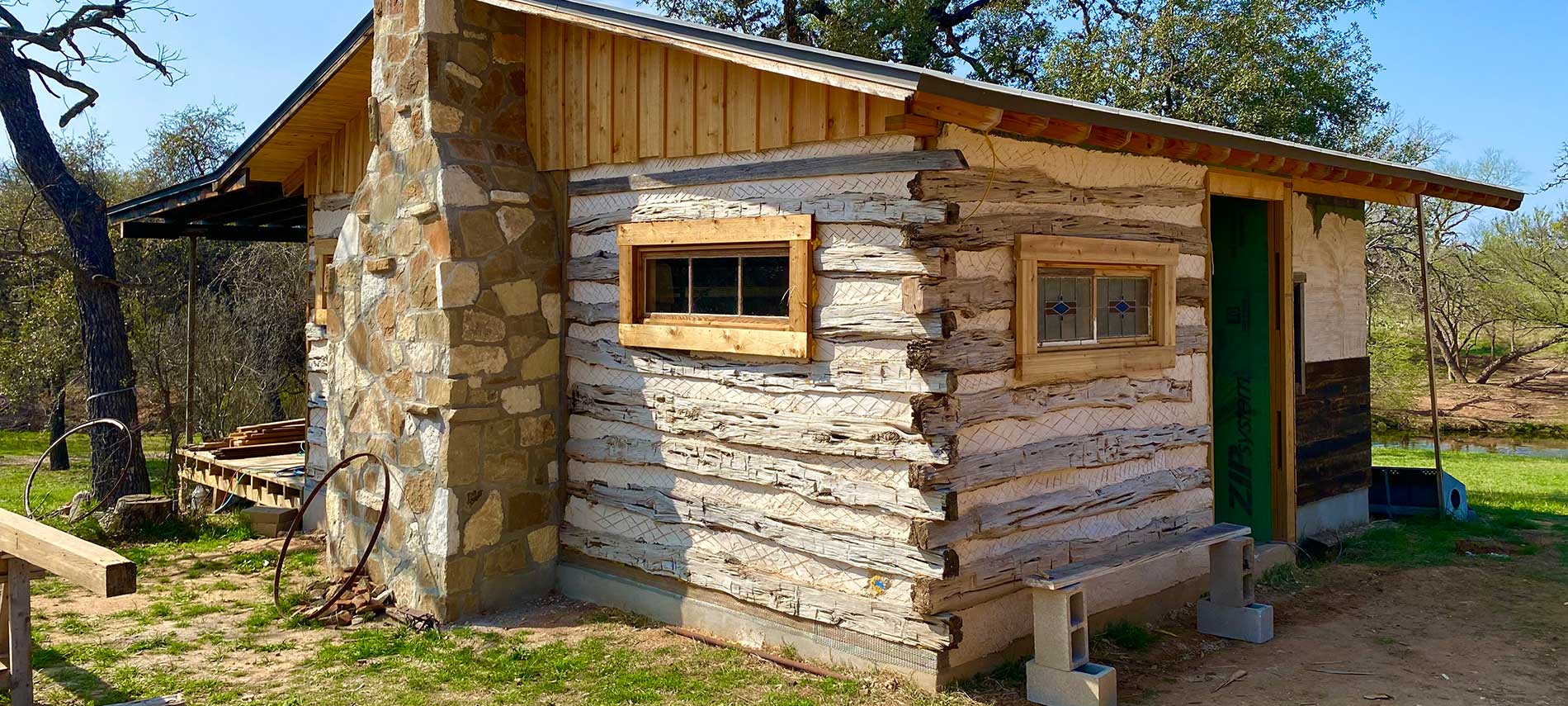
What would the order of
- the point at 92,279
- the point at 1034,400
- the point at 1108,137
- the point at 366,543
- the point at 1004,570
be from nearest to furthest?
1. the point at 1108,137
2. the point at 1004,570
3. the point at 1034,400
4. the point at 366,543
5. the point at 92,279

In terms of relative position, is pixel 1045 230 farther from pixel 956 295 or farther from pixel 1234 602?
pixel 1234 602

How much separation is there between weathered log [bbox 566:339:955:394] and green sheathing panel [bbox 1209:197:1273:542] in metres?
3.86

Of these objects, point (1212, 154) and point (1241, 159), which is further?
point (1241, 159)

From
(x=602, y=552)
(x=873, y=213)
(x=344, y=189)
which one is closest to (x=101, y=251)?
(x=344, y=189)

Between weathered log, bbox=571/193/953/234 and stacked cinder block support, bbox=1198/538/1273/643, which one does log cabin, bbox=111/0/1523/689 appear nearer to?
weathered log, bbox=571/193/953/234

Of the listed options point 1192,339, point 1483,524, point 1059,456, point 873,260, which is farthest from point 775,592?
point 1483,524

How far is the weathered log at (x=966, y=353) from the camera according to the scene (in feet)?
17.6

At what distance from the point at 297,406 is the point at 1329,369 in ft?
53.8

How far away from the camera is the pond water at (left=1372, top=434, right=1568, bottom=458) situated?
20.4 metres

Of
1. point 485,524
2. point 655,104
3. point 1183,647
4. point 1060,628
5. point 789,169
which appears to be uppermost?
point 655,104

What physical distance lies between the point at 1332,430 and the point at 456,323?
673cm

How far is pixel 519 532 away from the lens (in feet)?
23.5

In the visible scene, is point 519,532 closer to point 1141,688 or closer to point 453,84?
point 453,84

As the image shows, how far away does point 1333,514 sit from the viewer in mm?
9031
